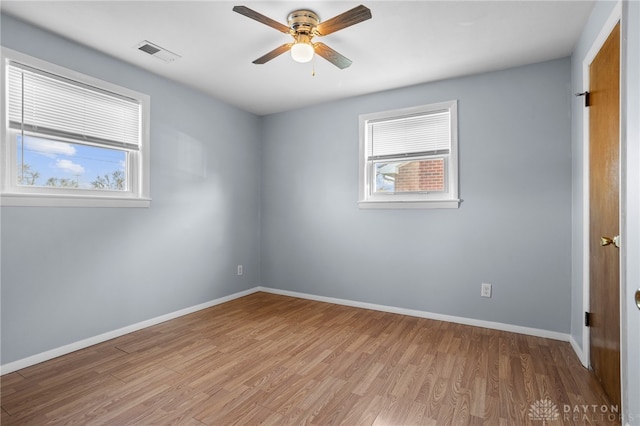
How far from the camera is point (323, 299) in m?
4.09

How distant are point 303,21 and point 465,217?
2.34 m

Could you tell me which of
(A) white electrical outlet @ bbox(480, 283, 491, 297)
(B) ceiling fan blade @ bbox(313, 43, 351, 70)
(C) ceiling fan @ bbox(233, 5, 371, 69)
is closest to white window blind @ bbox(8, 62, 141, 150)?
(C) ceiling fan @ bbox(233, 5, 371, 69)

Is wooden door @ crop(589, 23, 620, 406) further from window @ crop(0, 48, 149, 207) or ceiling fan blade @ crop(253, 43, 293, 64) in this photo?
window @ crop(0, 48, 149, 207)

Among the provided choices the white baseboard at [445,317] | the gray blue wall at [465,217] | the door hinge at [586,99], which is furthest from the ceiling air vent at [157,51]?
the door hinge at [586,99]

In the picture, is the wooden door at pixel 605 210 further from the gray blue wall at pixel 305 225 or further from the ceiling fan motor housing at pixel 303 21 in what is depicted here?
the ceiling fan motor housing at pixel 303 21

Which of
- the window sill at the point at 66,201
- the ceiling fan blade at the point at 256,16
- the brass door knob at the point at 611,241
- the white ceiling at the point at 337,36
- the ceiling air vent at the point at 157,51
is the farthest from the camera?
the ceiling air vent at the point at 157,51

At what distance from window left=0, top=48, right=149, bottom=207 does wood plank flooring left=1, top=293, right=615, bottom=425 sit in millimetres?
1311

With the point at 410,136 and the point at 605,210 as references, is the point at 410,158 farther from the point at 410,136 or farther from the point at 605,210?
the point at 605,210

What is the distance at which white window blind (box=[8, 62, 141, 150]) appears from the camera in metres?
2.34

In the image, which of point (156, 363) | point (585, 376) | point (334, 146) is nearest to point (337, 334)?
point (156, 363)

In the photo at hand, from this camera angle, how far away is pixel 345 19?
2.03 m

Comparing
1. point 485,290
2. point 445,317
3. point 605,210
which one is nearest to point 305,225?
point 445,317

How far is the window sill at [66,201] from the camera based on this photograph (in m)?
2.27

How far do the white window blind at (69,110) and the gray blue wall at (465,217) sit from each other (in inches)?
78.2
